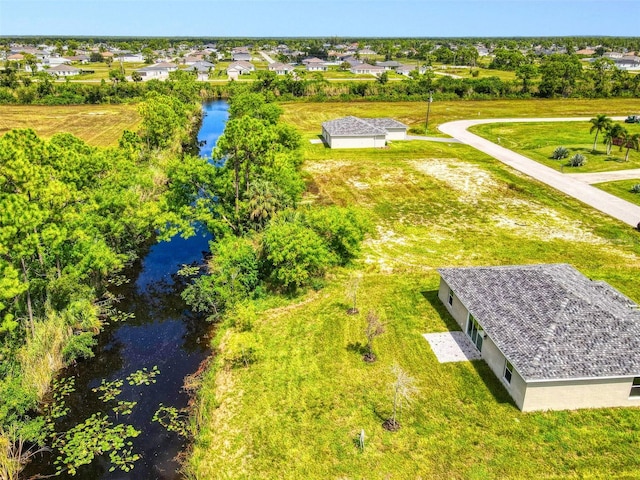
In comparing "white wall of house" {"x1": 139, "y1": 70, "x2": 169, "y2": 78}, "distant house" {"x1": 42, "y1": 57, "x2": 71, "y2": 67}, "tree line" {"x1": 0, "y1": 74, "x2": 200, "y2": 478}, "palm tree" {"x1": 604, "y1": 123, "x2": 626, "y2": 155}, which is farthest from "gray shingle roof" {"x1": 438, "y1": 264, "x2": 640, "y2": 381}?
"distant house" {"x1": 42, "y1": 57, "x2": 71, "y2": 67}

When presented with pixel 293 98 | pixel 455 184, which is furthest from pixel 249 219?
pixel 293 98

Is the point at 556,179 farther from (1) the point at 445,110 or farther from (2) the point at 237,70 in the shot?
→ (2) the point at 237,70

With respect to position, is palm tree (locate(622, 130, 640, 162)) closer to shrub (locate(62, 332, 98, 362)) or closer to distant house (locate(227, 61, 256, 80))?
shrub (locate(62, 332, 98, 362))

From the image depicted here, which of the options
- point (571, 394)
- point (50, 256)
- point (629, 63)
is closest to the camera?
point (571, 394)

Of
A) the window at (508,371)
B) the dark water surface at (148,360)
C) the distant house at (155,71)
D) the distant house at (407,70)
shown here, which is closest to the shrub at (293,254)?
the dark water surface at (148,360)

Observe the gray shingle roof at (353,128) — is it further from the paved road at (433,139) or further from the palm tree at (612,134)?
the palm tree at (612,134)

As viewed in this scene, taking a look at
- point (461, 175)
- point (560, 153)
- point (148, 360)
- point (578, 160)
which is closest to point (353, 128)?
point (461, 175)
